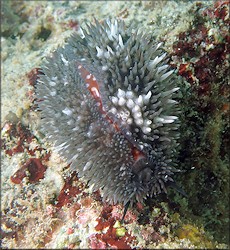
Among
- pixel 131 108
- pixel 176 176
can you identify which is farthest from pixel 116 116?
pixel 176 176

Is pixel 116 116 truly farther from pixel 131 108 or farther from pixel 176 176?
pixel 176 176

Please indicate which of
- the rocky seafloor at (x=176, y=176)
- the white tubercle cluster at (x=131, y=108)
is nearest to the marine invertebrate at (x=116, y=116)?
the white tubercle cluster at (x=131, y=108)

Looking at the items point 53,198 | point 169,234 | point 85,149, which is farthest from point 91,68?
point 169,234

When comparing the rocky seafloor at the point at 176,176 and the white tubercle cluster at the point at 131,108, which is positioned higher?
the white tubercle cluster at the point at 131,108

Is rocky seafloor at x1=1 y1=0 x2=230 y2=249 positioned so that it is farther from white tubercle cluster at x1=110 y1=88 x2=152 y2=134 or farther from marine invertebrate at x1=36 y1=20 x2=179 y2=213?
white tubercle cluster at x1=110 y1=88 x2=152 y2=134

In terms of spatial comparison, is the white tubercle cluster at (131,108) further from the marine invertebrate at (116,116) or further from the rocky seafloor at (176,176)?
the rocky seafloor at (176,176)
